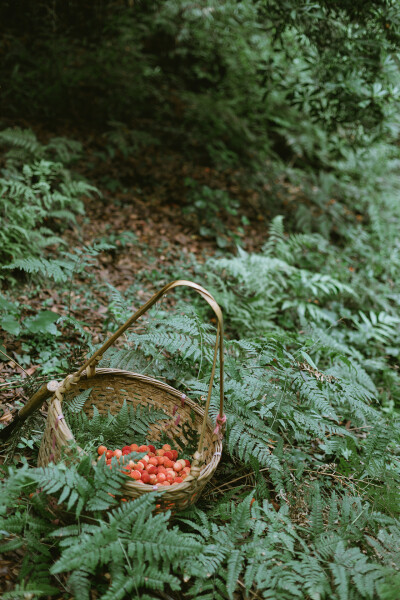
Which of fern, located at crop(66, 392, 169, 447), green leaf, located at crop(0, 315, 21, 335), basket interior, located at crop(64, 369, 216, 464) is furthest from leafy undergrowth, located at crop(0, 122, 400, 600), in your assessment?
fern, located at crop(66, 392, 169, 447)

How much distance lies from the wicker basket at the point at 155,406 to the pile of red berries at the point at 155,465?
116 millimetres

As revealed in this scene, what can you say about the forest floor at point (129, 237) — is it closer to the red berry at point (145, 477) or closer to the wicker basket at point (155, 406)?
the wicker basket at point (155, 406)

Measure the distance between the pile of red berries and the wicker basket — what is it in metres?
0.12

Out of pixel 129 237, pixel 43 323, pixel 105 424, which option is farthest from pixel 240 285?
pixel 105 424

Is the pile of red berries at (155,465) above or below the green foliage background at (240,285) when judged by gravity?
below

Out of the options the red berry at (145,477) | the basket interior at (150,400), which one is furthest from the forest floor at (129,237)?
the red berry at (145,477)

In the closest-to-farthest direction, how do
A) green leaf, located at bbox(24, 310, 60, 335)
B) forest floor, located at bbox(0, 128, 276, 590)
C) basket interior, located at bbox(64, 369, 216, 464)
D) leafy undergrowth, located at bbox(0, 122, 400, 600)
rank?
leafy undergrowth, located at bbox(0, 122, 400, 600) → basket interior, located at bbox(64, 369, 216, 464) → green leaf, located at bbox(24, 310, 60, 335) → forest floor, located at bbox(0, 128, 276, 590)

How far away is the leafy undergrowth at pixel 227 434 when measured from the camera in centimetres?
168

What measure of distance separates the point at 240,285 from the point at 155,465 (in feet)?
8.09

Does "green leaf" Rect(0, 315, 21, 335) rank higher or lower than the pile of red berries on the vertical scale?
higher

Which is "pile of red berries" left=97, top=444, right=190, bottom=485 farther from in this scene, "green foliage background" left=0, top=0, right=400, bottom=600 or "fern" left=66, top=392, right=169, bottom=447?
"green foliage background" left=0, top=0, right=400, bottom=600

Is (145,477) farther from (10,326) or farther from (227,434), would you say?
(10,326)

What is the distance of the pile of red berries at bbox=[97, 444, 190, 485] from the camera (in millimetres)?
2045

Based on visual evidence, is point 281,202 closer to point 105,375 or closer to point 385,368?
point 385,368
